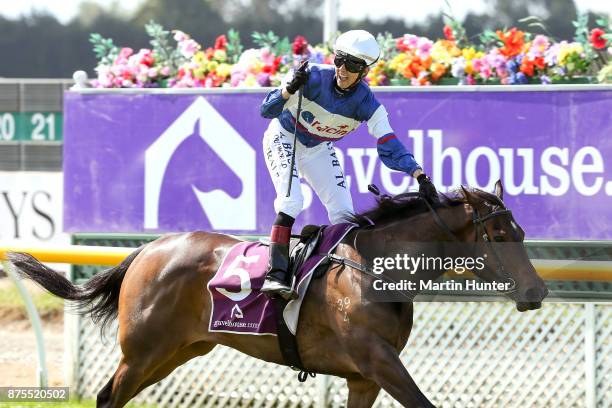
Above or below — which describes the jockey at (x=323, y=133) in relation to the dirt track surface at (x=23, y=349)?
above

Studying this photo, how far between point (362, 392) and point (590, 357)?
182 cm

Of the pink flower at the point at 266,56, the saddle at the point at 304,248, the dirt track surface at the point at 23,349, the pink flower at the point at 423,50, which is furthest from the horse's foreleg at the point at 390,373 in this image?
the dirt track surface at the point at 23,349

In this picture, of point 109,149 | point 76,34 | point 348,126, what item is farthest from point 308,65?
point 76,34

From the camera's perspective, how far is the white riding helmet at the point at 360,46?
5375 millimetres

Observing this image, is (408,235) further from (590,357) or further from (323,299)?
(590,357)

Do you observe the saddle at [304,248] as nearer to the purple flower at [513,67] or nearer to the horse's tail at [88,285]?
the horse's tail at [88,285]

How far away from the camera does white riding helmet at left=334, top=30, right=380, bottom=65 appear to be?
5375 millimetres

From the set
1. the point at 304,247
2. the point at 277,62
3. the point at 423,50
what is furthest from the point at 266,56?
the point at 304,247

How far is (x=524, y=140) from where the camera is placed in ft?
22.5

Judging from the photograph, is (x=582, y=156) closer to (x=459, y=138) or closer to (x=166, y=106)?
(x=459, y=138)

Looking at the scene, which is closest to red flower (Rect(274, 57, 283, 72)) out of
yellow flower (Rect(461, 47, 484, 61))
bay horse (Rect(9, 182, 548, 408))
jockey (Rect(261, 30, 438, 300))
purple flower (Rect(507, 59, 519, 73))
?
yellow flower (Rect(461, 47, 484, 61))

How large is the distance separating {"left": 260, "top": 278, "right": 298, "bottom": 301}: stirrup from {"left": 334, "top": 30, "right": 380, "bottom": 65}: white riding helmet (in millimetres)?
1163

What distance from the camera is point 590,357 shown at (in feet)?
22.1

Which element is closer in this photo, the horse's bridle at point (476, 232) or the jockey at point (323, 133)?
the horse's bridle at point (476, 232)
